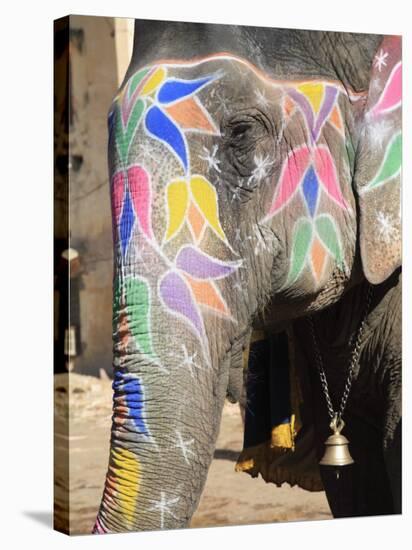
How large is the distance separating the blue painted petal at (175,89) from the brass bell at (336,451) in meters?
1.86

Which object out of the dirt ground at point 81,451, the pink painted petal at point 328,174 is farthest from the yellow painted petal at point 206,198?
the dirt ground at point 81,451

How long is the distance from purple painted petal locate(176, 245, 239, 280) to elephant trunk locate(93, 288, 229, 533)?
0.90 ft

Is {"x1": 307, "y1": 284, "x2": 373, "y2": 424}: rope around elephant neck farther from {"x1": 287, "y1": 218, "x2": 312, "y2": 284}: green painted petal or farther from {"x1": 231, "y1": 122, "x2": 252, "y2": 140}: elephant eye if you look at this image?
{"x1": 231, "y1": 122, "x2": 252, "y2": 140}: elephant eye

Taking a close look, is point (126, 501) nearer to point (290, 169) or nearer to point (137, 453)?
point (137, 453)

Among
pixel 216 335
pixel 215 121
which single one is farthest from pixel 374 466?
pixel 215 121

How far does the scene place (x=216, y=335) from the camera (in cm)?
871

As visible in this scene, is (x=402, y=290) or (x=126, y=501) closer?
(x=126, y=501)

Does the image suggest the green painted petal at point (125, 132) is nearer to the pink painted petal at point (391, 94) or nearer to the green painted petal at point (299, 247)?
the green painted petal at point (299, 247)

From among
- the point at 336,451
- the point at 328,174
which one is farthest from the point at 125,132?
the point at 336,451

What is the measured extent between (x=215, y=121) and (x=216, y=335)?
38.1 inches

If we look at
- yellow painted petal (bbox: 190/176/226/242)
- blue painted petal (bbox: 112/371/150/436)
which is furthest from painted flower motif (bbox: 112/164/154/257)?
blue painted petal (bbox: 112/371/150/436)

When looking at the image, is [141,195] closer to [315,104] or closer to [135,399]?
[135,399]

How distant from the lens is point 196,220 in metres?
8.71

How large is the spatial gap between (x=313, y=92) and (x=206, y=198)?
83cm
